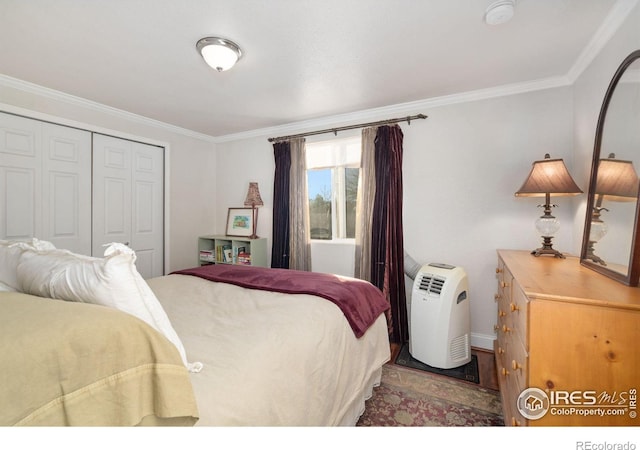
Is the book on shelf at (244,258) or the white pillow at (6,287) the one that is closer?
the white pillow at (6,287)

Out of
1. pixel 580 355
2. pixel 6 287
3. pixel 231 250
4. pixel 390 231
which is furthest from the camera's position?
pixel 231 250

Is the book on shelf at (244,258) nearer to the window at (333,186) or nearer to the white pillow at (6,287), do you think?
the window at (333,186)

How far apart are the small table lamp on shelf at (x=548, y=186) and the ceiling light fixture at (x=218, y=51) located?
2.23m

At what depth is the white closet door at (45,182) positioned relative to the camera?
7.79 feet

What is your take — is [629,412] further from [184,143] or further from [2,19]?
[184,143]

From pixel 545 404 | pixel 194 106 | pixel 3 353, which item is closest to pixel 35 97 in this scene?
pixel 194 106

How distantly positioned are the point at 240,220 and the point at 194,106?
1.54 metres

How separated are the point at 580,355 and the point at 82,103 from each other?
4.05 m

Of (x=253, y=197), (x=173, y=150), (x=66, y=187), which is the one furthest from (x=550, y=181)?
(x=66, y=187)

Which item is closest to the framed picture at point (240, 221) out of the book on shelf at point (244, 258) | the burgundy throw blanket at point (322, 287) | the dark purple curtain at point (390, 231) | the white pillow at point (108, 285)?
the book on shelf at point (244, 258)

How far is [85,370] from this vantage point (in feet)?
2.25

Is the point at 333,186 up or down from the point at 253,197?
→ up

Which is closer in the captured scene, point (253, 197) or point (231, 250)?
point (253, 197)

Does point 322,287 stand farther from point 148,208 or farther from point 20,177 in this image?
point 20,177
